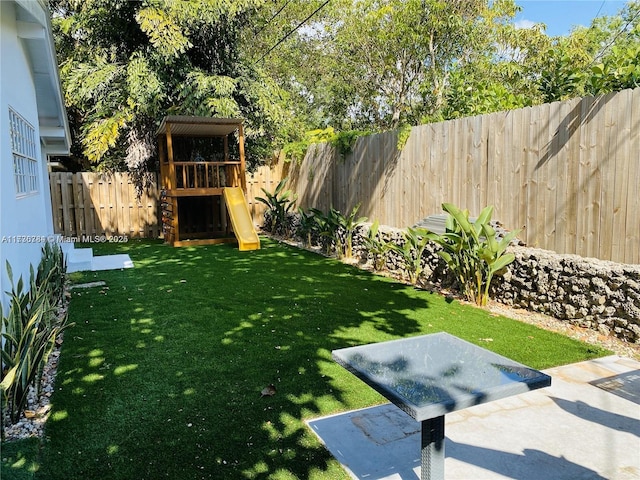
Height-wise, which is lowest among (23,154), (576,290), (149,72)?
(576,290)

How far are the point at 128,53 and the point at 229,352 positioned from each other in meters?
12.2

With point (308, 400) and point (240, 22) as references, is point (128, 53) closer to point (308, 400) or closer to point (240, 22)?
point (240, 22)

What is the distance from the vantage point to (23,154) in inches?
216

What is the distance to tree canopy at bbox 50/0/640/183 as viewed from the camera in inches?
492

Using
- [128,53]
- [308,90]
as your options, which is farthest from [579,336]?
[308,90]

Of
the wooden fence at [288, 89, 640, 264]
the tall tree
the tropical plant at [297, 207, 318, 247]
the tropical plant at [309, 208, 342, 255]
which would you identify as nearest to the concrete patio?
the wooden fence at [288, 89, 640, 264]

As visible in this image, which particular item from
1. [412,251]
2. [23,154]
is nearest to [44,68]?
[23,154]

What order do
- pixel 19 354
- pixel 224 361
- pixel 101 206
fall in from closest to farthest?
pixel 19 354
pixel 224 361
pixel 101 206

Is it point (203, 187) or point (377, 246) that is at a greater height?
point (203, 187)

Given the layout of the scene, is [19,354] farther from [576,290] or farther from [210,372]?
[576,290]

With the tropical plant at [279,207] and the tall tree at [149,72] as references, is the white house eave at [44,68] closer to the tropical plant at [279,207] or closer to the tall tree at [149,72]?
the tall tree at [149,72]

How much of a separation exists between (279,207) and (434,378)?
11.0 metres

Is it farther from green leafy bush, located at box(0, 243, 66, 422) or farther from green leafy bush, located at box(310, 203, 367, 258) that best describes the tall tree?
green leafy bush, located at box(0, 243, 66, 422)

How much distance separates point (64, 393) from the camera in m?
3.65
